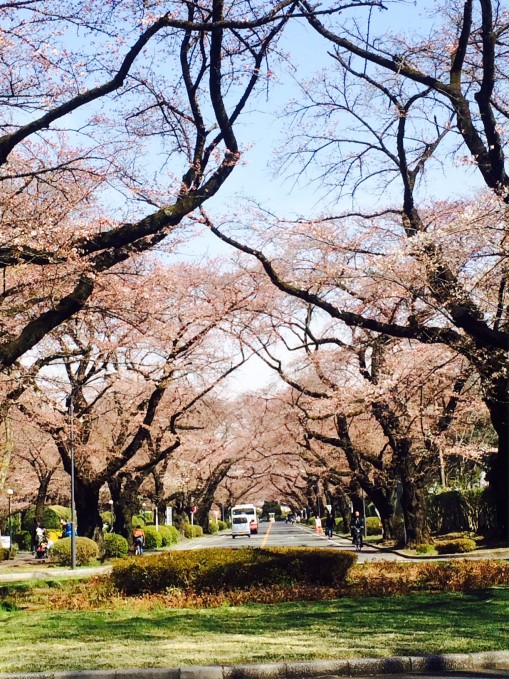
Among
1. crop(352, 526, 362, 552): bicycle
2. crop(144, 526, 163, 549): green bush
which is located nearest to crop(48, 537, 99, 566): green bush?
crop(352, 526, 362, 552): bicycle

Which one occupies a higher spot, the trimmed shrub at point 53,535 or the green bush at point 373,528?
the trimmed shrub at point 53,535

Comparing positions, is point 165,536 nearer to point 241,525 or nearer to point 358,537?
point 241,525

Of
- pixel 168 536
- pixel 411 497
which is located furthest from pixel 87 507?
pixel 168 536

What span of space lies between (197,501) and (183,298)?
153 feet

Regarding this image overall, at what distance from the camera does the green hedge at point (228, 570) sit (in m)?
15.5

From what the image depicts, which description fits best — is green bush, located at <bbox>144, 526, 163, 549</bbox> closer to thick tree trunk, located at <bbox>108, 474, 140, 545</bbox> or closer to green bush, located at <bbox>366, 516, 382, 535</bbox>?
thick tree trunk, located at <bbox>108, 474, 140, 545</bbox>

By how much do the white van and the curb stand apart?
54562mm

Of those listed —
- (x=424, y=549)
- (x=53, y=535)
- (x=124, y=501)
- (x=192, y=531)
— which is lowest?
(x=424, y=549)

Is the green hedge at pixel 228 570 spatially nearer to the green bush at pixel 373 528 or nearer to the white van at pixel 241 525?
the green bush at pixel 373 528

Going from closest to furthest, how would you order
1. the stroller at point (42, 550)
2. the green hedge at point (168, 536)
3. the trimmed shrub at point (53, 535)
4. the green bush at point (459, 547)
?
1. the green bush at point (459, 547)
2. the stroller at point (42, 550)
3. the trimmed shrub at point (53, 535)
4. the green hedge at point (168, 536)

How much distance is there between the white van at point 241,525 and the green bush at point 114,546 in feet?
A: 93.3

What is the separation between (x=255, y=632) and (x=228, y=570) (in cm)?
619

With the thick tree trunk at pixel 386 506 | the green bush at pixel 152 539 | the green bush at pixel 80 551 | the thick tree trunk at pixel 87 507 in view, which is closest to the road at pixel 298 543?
the green bush at pixel 152 539

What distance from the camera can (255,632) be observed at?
31.2 feet
